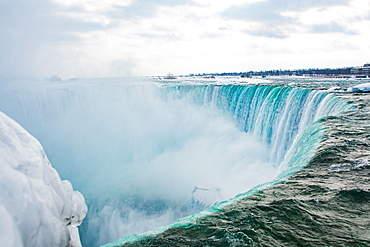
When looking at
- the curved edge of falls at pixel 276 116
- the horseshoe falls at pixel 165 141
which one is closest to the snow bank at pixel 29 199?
the curved edge of falls at pixel 276 116

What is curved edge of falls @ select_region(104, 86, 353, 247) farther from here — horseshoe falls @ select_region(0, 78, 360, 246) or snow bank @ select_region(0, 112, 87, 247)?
snow bank @ select_region(0, 112, 87, 247)

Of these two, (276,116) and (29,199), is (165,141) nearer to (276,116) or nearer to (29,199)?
(276,116)

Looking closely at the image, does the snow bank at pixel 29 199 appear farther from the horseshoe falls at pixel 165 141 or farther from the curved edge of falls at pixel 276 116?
the horseshoe falls at pixel 165 141

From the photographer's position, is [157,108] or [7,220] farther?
[157,108]

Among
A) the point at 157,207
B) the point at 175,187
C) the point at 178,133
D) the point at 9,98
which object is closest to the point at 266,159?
the point at 175,187

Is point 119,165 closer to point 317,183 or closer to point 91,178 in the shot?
point 91,178

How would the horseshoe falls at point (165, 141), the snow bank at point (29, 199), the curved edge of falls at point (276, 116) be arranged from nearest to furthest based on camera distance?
the snow bank at point (29, 199) < the curved edge of falls at point (276, 116) < the horseshoe falls at point (165, 141)

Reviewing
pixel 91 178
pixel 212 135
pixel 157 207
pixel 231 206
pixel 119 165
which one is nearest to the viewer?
pixel 231 206
